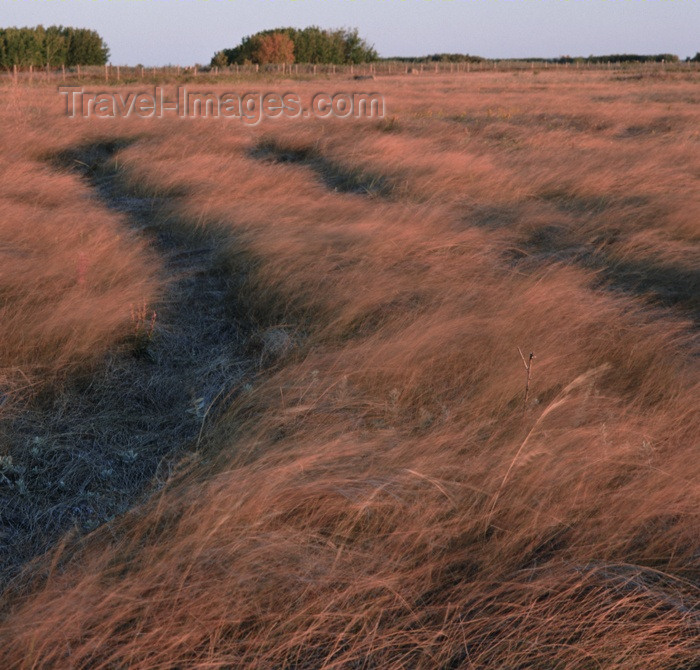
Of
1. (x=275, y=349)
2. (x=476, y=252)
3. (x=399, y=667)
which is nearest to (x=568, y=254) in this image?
(x=476, y=252)

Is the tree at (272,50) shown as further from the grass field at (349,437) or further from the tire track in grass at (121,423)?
the tire track in grass at (121,423)

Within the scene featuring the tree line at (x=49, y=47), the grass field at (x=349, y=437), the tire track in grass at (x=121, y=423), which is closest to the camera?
the grass field at (x=349, y=437)

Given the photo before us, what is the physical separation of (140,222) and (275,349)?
3.47 metres

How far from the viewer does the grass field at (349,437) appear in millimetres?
1677

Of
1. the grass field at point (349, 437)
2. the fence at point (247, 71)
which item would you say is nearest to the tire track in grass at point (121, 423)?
the grass field at point (349, 437)

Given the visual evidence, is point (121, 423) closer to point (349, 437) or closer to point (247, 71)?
point (349, 437)

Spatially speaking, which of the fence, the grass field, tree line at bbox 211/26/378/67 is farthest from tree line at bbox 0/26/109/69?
the grass field

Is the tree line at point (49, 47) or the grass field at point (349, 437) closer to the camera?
the grass field at point (349, 437)

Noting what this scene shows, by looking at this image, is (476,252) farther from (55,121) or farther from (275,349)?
(55,121)

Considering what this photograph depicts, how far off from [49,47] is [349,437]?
2403 inches

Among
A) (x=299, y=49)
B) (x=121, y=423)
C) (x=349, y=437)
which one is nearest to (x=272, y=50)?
(x=299, y=49)

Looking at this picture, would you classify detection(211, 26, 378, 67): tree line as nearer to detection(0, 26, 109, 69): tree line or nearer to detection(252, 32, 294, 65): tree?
detection(252, 32, 294, 65): tree

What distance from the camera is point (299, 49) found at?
63.8m

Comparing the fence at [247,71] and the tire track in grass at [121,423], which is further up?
the fence at [247,71]
